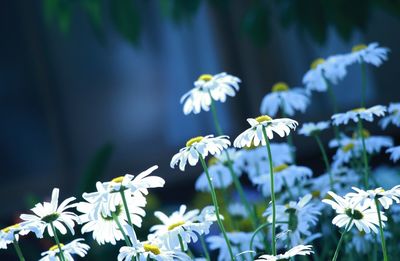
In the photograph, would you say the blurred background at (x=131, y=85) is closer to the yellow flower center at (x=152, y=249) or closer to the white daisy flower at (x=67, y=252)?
the white daisy flower at (x=67, y=252)

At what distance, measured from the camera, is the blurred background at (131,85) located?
4668 millimetres

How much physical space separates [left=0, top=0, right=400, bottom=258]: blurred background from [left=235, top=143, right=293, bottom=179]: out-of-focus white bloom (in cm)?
232

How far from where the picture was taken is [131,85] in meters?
5.11

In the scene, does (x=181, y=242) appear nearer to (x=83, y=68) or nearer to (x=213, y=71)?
(x=213, y=71)

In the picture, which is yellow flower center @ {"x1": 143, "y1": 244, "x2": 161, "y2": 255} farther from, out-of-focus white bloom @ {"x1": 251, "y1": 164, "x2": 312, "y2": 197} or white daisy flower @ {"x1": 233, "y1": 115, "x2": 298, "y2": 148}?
out-of-focus white bloom @ {"x1": 251, "y1": 164, "x2": 312, "y2": 197}

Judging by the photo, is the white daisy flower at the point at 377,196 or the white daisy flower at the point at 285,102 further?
the white daisy flower at the point at 285,102

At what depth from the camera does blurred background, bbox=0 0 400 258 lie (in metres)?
4.67

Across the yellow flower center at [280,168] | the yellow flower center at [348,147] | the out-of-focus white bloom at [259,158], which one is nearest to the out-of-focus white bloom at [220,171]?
the out-of-focus white bloom at [259,158]

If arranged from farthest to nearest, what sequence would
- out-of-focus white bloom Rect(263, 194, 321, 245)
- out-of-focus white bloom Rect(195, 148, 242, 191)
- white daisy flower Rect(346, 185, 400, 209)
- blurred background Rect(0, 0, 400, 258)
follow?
blurred background Rect(0, 0, 400, 258), out-of-focus white bloom Rect(195, 148, 242, 191), out-of-focus white bloom Rect(263, 194, 321, 245), white daisy flower Rect(346, 185, 400, 209)

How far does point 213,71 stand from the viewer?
4.90 m

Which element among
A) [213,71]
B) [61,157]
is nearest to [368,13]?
[213,71]

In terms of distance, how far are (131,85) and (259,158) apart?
298 cm

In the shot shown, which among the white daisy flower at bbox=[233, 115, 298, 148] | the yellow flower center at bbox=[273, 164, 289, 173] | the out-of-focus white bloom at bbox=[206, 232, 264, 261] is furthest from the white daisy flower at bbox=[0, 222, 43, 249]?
the yellow flower center at bbox=[273, 164, 289, 173]

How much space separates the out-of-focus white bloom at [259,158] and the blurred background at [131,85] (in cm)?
232
